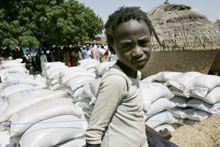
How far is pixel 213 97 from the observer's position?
2797mm

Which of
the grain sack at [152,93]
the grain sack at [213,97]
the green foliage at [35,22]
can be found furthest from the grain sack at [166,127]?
the green foliage at [35,22]

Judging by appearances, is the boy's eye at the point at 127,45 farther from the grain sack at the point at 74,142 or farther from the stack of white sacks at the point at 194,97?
the stack of white sacks at the point at 194,97

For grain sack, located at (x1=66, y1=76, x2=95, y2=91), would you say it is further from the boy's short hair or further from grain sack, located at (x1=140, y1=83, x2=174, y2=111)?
the boy's short hair

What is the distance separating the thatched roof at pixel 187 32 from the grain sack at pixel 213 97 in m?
1.63

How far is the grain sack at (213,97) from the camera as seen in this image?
279 centimetres

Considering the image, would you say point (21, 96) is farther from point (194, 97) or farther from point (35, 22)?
point (35, 22)

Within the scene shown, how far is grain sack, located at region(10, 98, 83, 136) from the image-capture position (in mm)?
1790

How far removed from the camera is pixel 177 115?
3.07m

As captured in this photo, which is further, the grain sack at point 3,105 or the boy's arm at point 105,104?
the grain sack at point 3,105

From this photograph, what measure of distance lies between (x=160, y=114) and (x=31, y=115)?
1890mm

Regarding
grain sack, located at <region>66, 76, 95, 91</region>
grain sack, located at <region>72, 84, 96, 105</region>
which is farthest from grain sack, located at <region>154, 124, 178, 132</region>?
grain sack, located at <region>66, 76, 95, 91</region>

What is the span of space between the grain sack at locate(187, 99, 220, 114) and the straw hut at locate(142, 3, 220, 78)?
1564 millimetres

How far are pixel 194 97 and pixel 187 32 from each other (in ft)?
6.74

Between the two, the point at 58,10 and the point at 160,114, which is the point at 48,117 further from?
the point at 58,10
